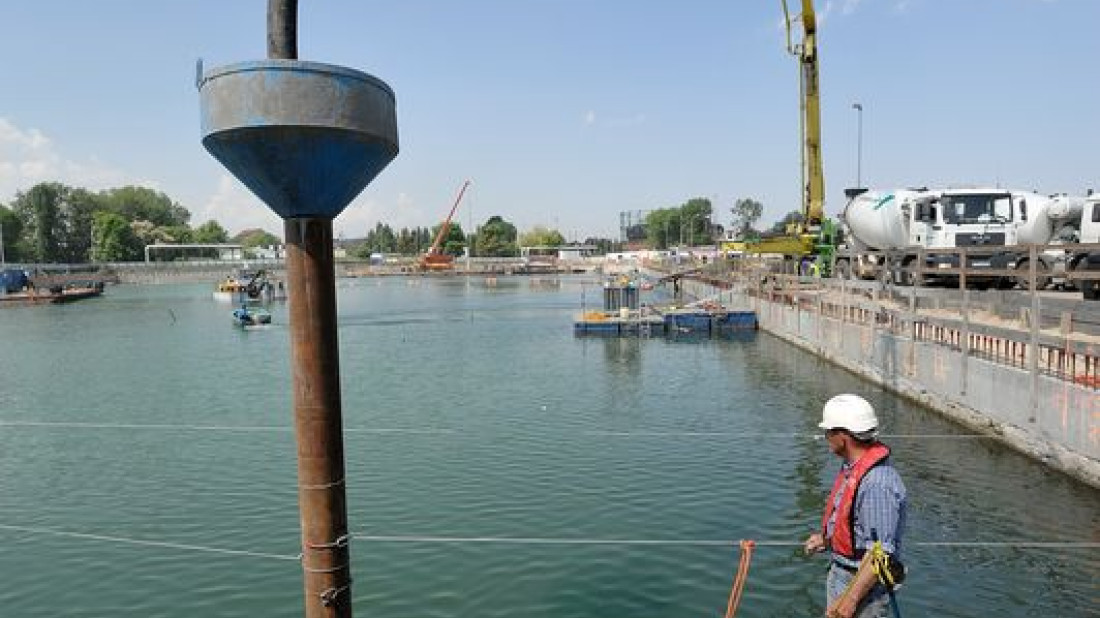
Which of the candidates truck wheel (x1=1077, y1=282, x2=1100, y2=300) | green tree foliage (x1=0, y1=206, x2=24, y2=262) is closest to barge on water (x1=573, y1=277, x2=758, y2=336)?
truck wheel (x1=1077, y1=282, x2=1100, y2=300)

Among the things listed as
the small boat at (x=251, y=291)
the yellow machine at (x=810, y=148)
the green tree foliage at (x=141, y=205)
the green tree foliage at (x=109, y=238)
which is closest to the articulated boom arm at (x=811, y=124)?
the yellow machine at (x=810, y=148)

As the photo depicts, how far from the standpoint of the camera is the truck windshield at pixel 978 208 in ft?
81.3

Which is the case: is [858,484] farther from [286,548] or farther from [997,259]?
[997,259]

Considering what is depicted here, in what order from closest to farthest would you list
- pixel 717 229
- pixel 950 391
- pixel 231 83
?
pixel 231 83 < pixel 950 391 < pixel 717 229

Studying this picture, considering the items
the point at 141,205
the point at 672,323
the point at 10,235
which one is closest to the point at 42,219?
the point at 10,235

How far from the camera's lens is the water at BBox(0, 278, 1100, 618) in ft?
29.8

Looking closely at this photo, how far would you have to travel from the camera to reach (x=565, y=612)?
854cm

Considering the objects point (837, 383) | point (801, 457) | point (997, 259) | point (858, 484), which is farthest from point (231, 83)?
point (997, 259)

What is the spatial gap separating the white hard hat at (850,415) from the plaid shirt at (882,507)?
0.25 meters

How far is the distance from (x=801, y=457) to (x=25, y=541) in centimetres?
1346

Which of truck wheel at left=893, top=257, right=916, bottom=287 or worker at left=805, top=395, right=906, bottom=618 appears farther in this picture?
truck wheel at left=893, top=257, right=916, bottom=287

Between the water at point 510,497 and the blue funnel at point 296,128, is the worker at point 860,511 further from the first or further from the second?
the water at point 510,497

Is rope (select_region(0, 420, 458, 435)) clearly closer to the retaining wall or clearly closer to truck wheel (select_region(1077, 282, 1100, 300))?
the retaining wall

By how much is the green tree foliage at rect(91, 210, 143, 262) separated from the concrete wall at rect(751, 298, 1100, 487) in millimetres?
156830
